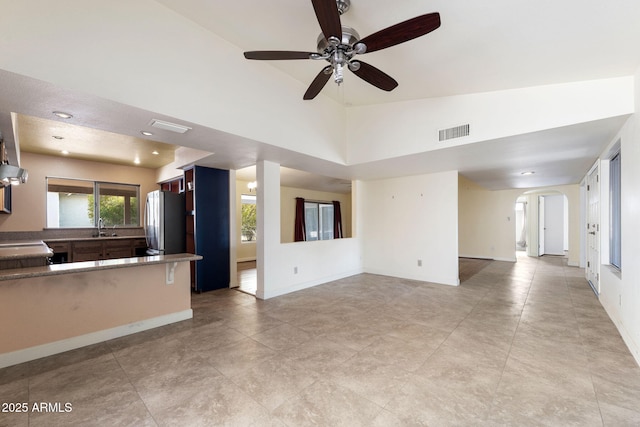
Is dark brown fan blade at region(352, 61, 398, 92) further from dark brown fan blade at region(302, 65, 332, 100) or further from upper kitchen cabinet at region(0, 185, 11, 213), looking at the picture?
upper kitchen cabinet at region(0, 185, 11, 213)

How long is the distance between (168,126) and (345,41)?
1854 mm

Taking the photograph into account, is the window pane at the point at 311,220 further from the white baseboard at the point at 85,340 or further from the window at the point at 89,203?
the white baseboard at the point at 85,340

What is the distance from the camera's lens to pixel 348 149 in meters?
4.54

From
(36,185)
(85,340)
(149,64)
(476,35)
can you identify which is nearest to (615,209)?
(476,35)

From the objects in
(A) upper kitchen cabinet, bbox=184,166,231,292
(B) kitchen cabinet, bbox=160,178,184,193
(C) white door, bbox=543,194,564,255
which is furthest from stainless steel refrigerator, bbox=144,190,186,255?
(C) white door, bbox=543,194,564,255

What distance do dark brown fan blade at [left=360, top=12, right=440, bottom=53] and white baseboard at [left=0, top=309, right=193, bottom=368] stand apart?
3575 mm

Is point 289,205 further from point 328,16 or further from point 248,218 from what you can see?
point 328,16


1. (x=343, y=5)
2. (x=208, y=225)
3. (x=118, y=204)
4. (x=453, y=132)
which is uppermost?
(x=343, y=5)

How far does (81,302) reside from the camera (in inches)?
106

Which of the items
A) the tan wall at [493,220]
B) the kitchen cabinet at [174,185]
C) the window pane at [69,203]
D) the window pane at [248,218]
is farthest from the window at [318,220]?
the window pane at [69,203]

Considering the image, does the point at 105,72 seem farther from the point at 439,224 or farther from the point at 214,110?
the point at 439,224

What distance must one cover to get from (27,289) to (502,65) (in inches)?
192

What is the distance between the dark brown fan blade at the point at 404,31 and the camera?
1.60m

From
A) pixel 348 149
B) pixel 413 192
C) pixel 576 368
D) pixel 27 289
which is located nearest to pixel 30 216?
pixel 27 289
